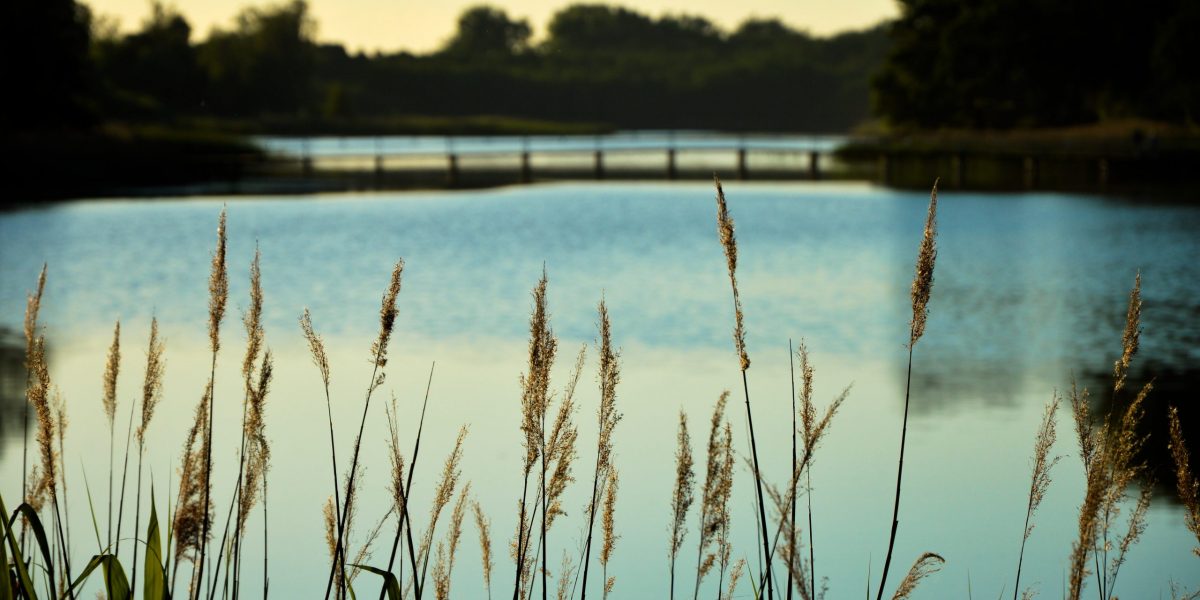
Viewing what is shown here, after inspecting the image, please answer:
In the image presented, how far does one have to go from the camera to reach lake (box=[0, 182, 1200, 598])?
237 inches

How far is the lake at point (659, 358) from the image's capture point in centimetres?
602

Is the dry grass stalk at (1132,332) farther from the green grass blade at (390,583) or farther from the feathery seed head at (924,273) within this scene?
the green grass blade at (390,583)

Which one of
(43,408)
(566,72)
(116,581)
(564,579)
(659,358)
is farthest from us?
(566,72)

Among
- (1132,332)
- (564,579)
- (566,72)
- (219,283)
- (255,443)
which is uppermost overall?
(566,72)

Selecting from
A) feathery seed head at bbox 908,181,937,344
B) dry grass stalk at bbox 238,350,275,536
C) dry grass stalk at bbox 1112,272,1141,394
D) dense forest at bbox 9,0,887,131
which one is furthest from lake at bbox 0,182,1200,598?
dense forest at bbox 9,0,887,131

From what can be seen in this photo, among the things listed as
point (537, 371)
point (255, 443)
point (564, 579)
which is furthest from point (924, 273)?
point (255, 443)

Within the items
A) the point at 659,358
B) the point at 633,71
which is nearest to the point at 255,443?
the point at 659,358

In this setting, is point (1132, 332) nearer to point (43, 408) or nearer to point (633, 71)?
point (43, 408)

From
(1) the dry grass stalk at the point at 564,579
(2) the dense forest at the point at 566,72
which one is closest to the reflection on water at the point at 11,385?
(1) the dry grass stalk at the point at 564,579

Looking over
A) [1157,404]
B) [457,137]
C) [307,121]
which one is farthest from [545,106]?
[1157,404]

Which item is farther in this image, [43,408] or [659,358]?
[659,358]

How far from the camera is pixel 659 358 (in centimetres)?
1122

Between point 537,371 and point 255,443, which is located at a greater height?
point 537,371

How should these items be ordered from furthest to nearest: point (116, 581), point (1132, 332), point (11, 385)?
1. point (11, 385)
2. point (116, 581)
3. point (1132, 332)
